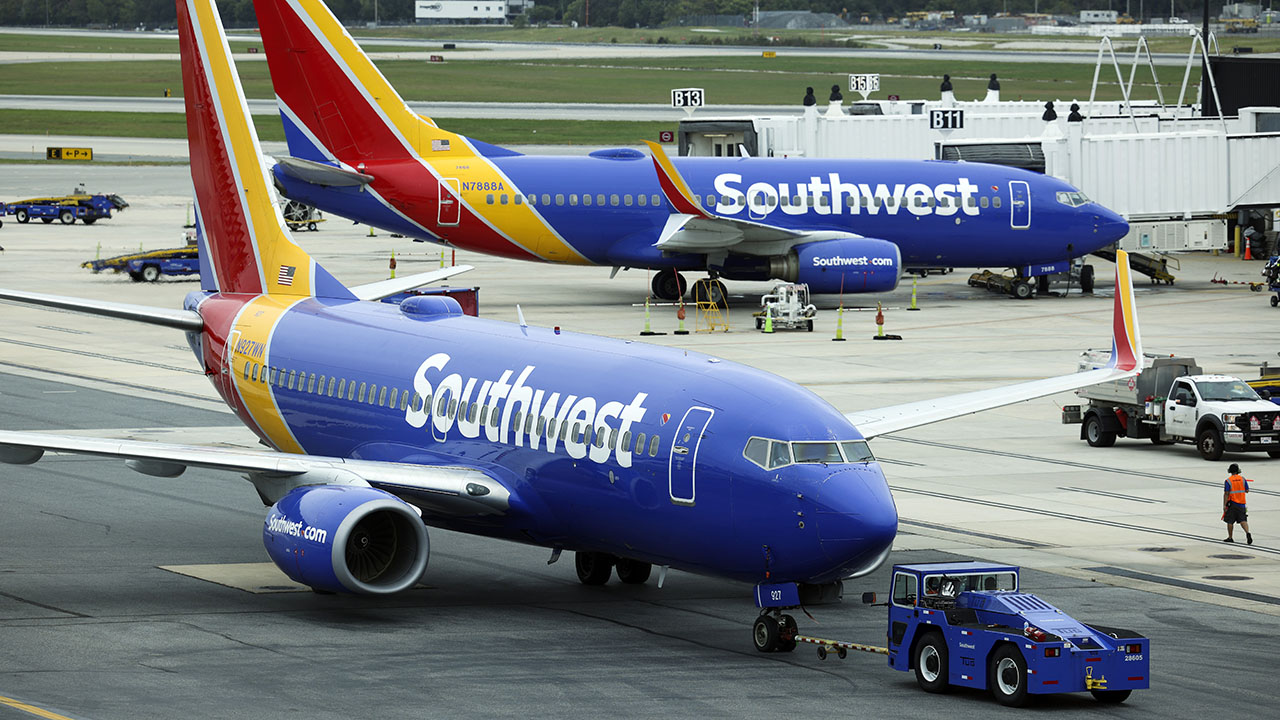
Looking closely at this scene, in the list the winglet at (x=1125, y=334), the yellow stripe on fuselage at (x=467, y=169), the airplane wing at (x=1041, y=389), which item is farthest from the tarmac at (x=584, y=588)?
the yellow stripe on fuselage at (x=467, y=169)

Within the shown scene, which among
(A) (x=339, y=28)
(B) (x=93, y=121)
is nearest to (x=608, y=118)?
(B) (x=93, y=121)

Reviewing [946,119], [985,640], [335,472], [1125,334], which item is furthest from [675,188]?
[985,640]

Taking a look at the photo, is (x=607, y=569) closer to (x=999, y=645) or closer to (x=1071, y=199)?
(x=999, y=645)

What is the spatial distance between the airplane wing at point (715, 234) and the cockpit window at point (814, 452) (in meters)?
37.7

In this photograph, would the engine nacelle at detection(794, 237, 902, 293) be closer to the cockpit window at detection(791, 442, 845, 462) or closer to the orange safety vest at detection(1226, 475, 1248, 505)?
the orange safety vest at detection(1226, 475, 1248, 505)

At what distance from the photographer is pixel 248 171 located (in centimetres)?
3412

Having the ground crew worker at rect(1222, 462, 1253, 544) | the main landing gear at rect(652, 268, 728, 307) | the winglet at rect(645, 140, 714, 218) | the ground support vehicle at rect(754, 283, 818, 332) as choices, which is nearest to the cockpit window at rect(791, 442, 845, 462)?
the ground crew worker at rect(1222, 462, 1253, 544)

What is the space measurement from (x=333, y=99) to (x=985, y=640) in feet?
143

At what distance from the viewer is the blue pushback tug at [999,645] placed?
20.7 m

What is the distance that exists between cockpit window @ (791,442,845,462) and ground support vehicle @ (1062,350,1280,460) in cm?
1857

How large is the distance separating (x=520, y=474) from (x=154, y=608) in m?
5.72

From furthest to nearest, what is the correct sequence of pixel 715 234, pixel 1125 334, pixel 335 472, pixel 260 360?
pixel 715 234
pixel 260 360
pixel 1125 334
pixel 335 472

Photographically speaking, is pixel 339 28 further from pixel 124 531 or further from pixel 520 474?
pixel 520 474

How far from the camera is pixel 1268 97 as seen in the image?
8944cm
